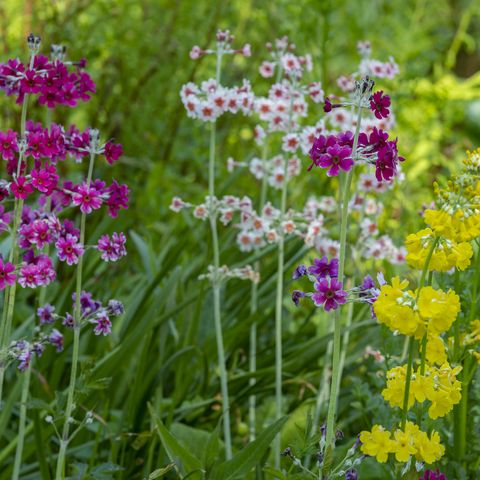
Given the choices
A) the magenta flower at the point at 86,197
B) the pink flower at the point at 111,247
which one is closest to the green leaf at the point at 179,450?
the pink flower at the point at 111,247

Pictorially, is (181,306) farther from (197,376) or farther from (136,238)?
(136,238)

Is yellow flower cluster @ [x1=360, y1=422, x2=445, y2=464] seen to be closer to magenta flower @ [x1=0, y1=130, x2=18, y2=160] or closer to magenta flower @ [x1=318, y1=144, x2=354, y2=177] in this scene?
magenta flower @ [x1=318, y1=144, x2=354, y2=177]

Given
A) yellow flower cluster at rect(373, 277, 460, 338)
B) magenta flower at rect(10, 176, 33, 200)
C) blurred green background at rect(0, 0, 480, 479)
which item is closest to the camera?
yellow flower cluster at rect(373, 277, 460, 338)

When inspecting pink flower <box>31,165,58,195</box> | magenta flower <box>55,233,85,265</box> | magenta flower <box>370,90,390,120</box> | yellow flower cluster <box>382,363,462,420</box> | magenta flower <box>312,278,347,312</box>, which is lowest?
yellow flower cluster <box>382,363,462,420</box>

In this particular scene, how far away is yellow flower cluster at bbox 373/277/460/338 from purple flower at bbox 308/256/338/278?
15cm

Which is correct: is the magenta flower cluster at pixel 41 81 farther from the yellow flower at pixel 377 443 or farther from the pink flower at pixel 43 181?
the yellow flower at pixel 377 443

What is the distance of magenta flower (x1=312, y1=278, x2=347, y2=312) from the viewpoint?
56.6 inches

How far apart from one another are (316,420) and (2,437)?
0.82m

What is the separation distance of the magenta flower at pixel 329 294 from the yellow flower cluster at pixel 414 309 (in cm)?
8

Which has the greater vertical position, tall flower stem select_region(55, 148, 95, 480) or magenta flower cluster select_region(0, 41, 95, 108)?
magenta flower cluster select_region(0, 41, 95, 108)

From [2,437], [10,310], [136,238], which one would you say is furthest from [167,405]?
[10,310]

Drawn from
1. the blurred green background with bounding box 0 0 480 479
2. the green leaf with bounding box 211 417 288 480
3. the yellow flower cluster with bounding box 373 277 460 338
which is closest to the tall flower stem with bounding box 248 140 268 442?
the blurred green background with bounding box 0 0 480 479

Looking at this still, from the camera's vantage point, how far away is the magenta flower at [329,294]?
144 centimetres

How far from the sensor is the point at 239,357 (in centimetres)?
292
